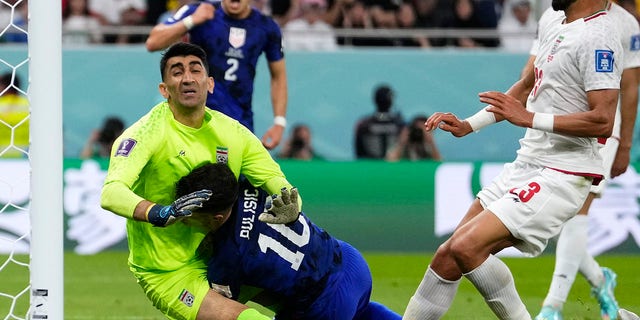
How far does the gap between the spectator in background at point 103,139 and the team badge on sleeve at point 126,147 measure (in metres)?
8.48

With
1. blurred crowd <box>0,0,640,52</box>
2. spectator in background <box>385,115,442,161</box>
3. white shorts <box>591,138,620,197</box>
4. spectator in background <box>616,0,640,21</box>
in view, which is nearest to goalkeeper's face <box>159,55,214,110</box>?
white shorts <box>591,138,620,197</box>

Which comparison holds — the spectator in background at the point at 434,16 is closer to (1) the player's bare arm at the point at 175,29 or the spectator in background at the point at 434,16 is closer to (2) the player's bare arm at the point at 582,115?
(1) the player's bare arm at the point at 175,29

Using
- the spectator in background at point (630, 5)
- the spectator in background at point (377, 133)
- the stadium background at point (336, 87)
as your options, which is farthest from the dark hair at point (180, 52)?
the spectator in background at point (630, 5)

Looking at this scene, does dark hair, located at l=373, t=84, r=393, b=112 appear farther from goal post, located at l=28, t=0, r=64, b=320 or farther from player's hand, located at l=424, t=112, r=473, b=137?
goal post, located at l=28, t=0, r=64, b=320

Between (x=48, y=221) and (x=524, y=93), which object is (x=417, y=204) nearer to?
(x=524, y=93)

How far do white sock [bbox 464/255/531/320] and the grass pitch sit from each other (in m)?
1.56

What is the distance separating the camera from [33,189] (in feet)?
16.3

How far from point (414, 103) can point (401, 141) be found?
79 centimetres

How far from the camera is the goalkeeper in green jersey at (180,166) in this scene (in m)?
5.42

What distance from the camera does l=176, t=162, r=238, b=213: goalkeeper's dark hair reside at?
17.3ft

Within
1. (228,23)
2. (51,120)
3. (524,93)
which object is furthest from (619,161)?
(51,120)

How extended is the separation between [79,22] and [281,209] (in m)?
9.91

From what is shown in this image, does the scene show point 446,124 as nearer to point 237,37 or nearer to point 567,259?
point 567,259

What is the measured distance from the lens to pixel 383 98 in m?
14.1
